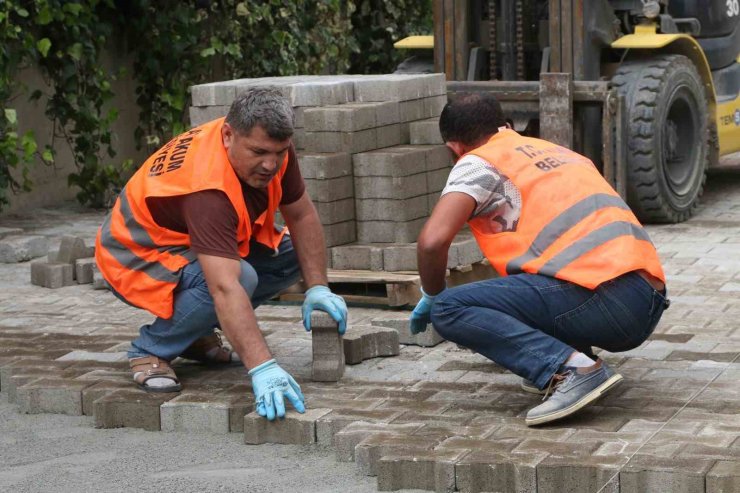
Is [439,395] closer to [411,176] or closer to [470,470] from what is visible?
[470,470]

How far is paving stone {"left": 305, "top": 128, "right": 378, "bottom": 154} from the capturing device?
7117mm

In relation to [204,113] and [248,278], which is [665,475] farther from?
[204,113]

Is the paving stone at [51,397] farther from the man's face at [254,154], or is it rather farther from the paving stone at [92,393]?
the man's face at [254,154]

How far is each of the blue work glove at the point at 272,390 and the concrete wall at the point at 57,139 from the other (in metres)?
5.89

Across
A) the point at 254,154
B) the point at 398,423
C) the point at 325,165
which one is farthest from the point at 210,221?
the point at 325,165

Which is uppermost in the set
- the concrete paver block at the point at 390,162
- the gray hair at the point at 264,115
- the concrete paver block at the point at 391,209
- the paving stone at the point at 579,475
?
the gray hair at the point at 264,115

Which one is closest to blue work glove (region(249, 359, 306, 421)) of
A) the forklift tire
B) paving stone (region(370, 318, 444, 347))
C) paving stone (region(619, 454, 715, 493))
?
paving stone (region(370, 318, 444, 347))

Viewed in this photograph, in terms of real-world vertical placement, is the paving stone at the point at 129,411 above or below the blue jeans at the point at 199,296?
below

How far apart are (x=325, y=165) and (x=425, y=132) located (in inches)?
27.4

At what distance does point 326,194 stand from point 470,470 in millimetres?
2923

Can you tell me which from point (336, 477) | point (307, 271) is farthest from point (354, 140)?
point (336, 477)

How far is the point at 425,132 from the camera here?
24.1ft

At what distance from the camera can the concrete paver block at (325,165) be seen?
6973mm

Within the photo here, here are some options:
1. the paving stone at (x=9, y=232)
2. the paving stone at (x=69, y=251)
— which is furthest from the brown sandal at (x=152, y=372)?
the paving stone at (x=9, y=232)
